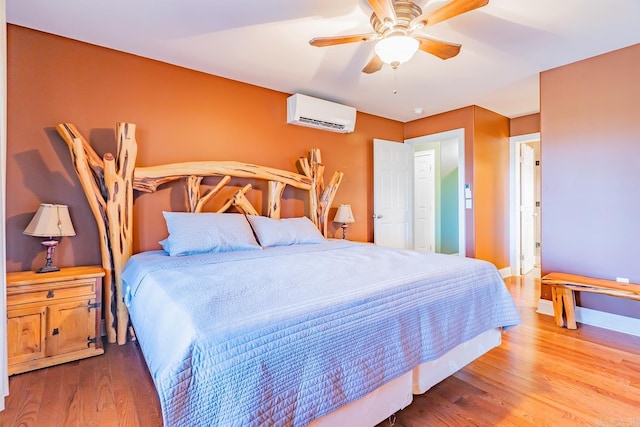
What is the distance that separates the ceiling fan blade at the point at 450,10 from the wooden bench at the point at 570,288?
2.34 m

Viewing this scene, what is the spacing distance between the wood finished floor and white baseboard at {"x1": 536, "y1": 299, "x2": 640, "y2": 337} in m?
0.26

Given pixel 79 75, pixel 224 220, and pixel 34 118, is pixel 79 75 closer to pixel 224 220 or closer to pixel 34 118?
pixel 34 118

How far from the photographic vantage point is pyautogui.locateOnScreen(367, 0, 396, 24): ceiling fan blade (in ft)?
5.50

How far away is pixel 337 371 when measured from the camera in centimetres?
121

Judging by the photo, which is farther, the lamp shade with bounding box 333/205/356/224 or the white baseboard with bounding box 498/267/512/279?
the white baseboard with bounding box 498/267/512/279

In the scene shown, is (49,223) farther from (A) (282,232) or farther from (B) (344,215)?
(B) (344,215)

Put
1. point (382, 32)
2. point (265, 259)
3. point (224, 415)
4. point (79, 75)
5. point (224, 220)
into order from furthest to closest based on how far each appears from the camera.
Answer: point (224, 220), point (79, 75), point (265, 259), point (382, 32), point (224, 415)

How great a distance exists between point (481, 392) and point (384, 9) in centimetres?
223

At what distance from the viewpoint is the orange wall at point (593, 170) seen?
2631mm

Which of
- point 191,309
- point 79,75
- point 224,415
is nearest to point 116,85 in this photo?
point 79,75

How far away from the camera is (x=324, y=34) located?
94.6 inches

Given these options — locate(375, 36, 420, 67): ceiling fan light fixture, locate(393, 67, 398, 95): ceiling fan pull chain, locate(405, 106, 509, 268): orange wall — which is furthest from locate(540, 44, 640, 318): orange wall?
locate(375, 36, 420, 67): ceiling fan light fixture

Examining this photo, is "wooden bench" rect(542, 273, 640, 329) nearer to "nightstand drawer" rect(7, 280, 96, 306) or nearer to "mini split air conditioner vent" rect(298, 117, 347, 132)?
"mini split air conditioner vent" rect(298, 117, 347, 132)

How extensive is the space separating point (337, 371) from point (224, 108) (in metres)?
2.83
